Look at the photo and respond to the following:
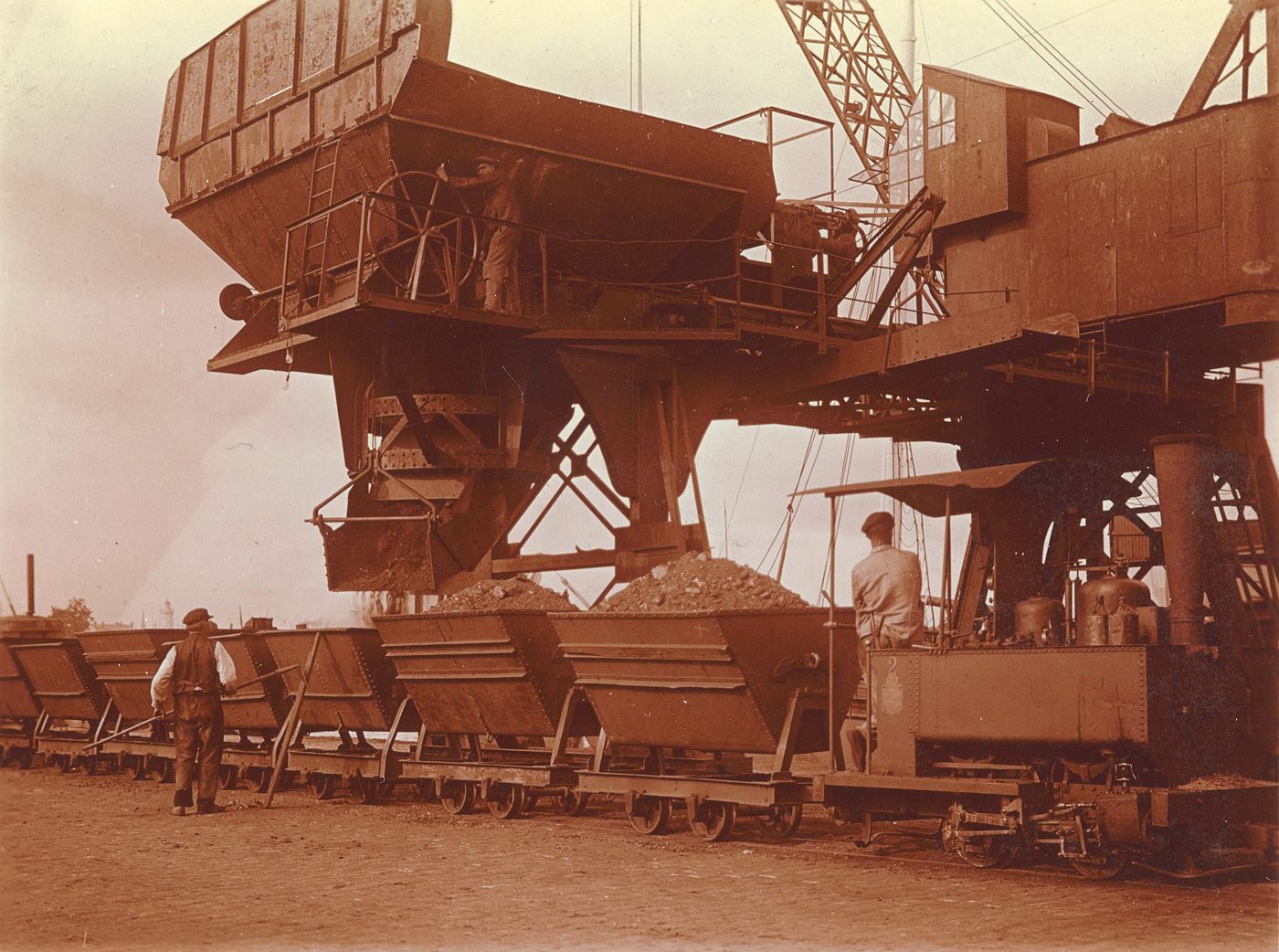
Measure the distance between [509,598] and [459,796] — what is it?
1849mm

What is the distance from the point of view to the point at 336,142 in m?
15.7

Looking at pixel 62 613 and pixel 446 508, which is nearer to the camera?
pixel 446 508

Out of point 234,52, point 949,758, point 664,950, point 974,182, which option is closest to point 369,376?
point 234,52

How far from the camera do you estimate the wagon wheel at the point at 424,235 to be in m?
15.1

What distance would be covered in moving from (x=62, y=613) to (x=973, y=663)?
25.0m

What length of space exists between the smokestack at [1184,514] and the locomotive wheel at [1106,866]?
1639 millimetres

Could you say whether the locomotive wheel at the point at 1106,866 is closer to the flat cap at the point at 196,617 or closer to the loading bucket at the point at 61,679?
the flat cap at the point at 196,617

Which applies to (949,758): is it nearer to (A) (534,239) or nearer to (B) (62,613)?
(A) (534,239)

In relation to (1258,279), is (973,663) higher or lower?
lower

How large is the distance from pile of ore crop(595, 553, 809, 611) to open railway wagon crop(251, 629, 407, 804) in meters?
2.86

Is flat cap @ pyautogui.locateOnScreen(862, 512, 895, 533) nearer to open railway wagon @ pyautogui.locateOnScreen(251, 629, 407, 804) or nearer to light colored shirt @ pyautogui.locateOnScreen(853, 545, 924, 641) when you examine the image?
light colored shirt @ pyautogui.locateOnScreen(853, 545, 924, 641)

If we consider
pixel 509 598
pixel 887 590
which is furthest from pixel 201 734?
pixel 887 590

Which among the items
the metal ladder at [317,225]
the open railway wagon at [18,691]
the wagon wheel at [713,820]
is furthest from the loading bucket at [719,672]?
the open railway wagon at [18,691]

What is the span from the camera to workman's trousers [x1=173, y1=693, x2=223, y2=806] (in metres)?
13.7
